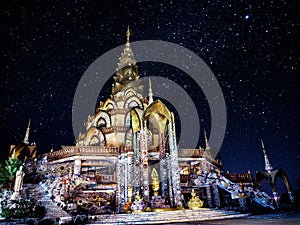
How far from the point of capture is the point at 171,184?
548 inches

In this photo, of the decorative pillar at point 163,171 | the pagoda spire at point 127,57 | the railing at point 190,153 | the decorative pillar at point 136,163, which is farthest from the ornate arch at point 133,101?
the decorative pillar at point 163,171

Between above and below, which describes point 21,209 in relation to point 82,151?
below

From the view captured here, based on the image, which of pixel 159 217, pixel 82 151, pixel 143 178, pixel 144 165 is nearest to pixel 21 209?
pixel 143 178

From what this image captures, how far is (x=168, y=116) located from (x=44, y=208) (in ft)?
32.2

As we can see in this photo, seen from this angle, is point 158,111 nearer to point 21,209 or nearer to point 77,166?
point 21,209

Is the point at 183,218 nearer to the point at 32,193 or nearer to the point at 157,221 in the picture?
the point at 157,221

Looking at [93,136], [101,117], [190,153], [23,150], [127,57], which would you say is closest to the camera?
[190,153]

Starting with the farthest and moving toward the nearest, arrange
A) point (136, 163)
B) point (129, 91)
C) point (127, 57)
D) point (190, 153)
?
point (127, 57) → point (129, 91) → point (190, 153) → point (136, 163)

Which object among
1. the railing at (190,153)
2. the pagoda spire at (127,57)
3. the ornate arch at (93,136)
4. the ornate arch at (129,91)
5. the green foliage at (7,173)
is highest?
the pagoda spire at (127,57)

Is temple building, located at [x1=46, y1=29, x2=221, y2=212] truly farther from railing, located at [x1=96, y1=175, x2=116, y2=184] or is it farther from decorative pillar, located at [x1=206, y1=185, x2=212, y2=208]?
decorative pillar, located at [x1=206, y1=185, x2=212, y2=208]

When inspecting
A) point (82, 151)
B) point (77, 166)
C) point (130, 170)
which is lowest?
point (130, 170)

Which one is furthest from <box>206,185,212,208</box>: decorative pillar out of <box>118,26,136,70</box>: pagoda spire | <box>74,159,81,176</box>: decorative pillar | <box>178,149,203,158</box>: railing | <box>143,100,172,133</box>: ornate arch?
<box>118,26,136,70</box>: pagoda spire

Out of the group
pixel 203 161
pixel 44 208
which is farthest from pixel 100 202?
pixel 203 161

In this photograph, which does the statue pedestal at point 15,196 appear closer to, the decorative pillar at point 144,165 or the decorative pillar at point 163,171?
the decorative pillar at point 144,165
